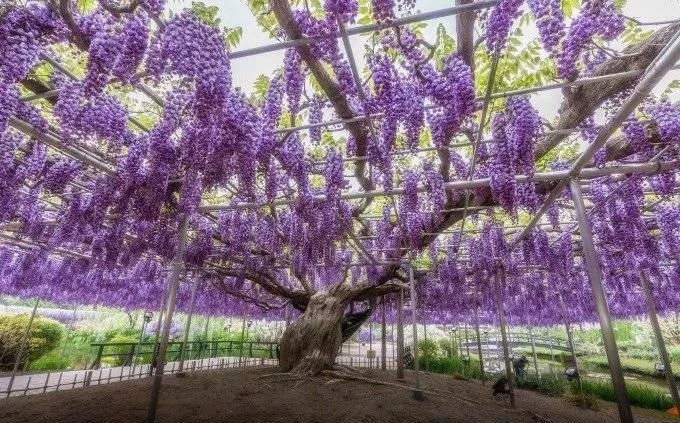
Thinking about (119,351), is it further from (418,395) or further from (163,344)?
(418,395)

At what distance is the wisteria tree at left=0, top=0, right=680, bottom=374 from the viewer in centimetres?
297

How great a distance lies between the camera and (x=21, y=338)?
1198 cm

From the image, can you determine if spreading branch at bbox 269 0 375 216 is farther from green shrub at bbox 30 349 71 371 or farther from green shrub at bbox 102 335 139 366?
green shrub at bbox 30 349 71 371

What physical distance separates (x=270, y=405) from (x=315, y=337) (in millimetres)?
2996

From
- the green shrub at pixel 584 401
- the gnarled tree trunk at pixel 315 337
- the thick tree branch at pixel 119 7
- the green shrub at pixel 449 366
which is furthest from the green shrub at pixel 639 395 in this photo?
the thick tree branch at pixel 119 7

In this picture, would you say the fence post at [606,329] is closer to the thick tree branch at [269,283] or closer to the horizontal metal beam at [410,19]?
the horizontal metal beam at [410,19]

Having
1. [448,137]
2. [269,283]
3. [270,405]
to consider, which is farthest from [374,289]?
[448,137]

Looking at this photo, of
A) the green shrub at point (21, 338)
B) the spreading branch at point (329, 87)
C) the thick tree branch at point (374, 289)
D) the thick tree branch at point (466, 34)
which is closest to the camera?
the spreading branch at point (329, 87)

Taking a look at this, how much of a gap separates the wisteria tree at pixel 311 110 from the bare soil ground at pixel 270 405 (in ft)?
9.76

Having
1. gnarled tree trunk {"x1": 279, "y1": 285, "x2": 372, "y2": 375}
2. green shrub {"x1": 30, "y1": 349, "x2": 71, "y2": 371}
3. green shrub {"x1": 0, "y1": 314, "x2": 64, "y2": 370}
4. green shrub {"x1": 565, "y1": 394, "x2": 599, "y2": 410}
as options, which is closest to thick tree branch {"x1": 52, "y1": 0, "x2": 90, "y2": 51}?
gnarled tree trunk {"x1": 279, "y1": 285, "x2": 372, "y2": 375}

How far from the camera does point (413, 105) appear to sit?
3.58m

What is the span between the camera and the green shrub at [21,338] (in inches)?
463

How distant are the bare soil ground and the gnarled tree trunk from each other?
1.88ft

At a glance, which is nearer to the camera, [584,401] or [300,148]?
[300,148]
